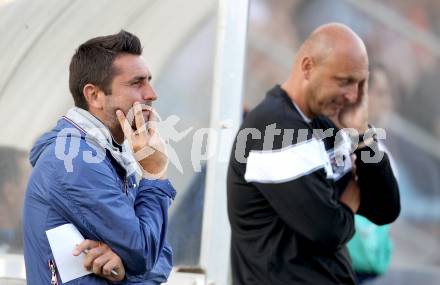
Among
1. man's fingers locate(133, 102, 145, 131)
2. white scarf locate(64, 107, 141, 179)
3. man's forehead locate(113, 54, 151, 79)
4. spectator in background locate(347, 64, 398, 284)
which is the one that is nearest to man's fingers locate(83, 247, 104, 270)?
white scarf locate(64, 107, 141, 179)

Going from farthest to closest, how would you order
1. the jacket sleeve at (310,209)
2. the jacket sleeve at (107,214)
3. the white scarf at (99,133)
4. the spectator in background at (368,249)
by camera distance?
the spectator in background at (368,249) < the jacket sleeve at (310,209) < the white scarf at (99,133) < the jacket sleeve at (107,214)

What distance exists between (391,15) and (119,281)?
4.87 m

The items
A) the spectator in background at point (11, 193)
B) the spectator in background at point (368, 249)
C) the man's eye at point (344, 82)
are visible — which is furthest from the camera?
the spectator in background at point (368, 249)

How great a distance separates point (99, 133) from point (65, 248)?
0.38 metres

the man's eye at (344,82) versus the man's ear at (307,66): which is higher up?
the man's ear at (307,66)

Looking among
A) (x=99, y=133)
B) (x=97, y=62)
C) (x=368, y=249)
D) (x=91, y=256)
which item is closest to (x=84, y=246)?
(x=91, y=256)

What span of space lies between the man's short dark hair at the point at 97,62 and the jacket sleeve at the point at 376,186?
1046mm

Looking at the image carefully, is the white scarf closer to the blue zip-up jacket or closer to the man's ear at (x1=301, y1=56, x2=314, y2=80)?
the blue zip-up jacket

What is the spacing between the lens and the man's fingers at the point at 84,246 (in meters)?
3.11

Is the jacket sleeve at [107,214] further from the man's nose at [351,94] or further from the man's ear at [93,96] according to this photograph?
the man's nose at [351,94]

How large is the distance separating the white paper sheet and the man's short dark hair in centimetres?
45

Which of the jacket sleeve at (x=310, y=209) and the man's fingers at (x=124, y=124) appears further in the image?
the jacket sleeve at (x=310, y=209)

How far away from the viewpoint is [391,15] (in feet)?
25.0

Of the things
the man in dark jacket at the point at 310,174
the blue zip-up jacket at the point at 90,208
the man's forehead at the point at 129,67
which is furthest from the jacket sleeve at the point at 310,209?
the man's forehead at the point at 129,67
